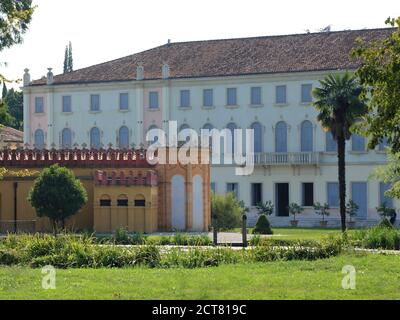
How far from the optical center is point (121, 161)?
5559cm

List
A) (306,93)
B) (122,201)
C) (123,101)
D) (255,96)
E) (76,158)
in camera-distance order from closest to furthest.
A: 1. (122,201)
2. (76,158)
3. (306,93)
4. (255,96)
5. (123,101)

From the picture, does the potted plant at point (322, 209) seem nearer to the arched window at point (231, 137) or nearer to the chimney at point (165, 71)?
the arched window at point (231, 137)

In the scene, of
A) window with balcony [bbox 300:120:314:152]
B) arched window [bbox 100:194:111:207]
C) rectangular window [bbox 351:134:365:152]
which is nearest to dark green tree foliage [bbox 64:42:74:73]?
window with balcony [bbox 300:120:314:152]

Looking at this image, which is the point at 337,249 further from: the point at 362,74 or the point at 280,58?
the point at 280,58

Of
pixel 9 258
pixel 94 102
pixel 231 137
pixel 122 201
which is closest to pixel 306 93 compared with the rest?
pixel 231 137

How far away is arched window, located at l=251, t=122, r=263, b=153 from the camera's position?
3145 inches

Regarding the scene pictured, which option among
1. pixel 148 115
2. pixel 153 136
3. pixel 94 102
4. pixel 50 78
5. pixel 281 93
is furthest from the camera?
pixel 50 78

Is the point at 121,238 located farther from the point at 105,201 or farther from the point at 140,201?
the point at 105,201

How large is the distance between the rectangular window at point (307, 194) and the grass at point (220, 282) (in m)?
49.2

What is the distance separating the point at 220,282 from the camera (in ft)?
74.2

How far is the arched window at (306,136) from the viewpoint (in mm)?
78125

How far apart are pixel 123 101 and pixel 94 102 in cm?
263
